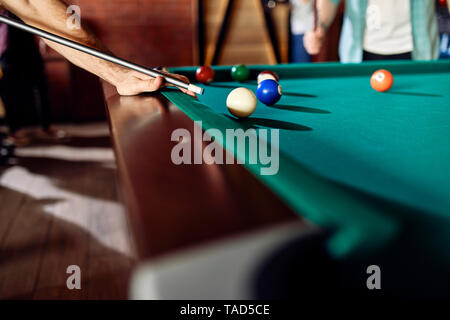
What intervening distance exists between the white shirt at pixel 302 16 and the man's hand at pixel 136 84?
3.65 m

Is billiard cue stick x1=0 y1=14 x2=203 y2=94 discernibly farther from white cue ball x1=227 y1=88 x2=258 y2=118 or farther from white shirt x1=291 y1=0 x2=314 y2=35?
white shirt x1=291 y1=0 x2=314 y2=35

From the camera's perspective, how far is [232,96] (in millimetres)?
1034

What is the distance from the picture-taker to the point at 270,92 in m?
1.21

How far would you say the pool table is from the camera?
0.32 meters

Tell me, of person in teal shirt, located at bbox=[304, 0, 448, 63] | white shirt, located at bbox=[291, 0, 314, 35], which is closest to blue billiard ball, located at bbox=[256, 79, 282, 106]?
person in teal shirt, located at bbox=[304, 0, 448, 63]

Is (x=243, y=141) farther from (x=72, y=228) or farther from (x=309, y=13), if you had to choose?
(x=309, y=13)

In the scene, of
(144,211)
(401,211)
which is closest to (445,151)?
(401,211)

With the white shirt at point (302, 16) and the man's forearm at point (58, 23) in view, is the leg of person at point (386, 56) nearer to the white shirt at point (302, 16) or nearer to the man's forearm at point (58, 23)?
the white shirt at point (302, 16)

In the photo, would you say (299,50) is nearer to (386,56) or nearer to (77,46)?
(386,56)

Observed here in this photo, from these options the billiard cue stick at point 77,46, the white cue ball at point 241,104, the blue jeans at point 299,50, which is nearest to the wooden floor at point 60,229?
the white cue ball at point 241,104

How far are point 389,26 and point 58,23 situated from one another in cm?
227

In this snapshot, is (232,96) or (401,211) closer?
(401,211)

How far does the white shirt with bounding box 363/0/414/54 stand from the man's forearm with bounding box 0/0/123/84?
2.13m
